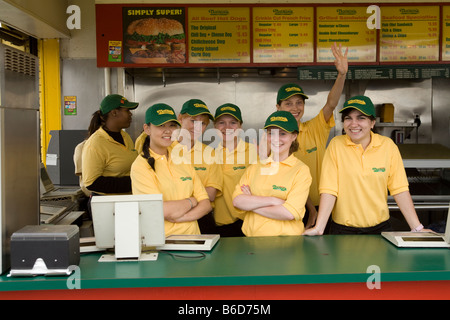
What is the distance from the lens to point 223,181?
9.04 feet

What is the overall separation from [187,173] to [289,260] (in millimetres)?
778

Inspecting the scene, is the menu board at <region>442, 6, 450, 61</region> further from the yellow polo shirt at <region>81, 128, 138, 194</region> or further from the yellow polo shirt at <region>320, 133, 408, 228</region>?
the yellow polo shirt at <region>81, 128, 138, 194</region>

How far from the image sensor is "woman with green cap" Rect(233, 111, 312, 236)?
7.30ft

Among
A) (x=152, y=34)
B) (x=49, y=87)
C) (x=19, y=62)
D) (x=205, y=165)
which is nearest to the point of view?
(x=19, y=62)

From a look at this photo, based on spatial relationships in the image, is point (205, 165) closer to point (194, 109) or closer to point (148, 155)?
point (194, 109)

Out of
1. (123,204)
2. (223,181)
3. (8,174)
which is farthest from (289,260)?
(8,174)

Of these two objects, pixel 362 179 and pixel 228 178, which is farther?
pixel 228 178

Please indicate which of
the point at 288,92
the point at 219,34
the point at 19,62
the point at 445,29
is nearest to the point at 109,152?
the point at 19,62

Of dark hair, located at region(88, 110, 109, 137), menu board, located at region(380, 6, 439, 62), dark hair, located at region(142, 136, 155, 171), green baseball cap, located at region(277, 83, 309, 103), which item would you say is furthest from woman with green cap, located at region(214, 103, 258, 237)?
menu board, located at region(380, 6, 439, 62)

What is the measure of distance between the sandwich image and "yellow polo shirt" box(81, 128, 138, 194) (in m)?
1.25

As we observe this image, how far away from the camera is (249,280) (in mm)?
1650

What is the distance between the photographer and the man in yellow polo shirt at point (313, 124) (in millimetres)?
2908

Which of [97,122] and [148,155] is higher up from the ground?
[97,122]
